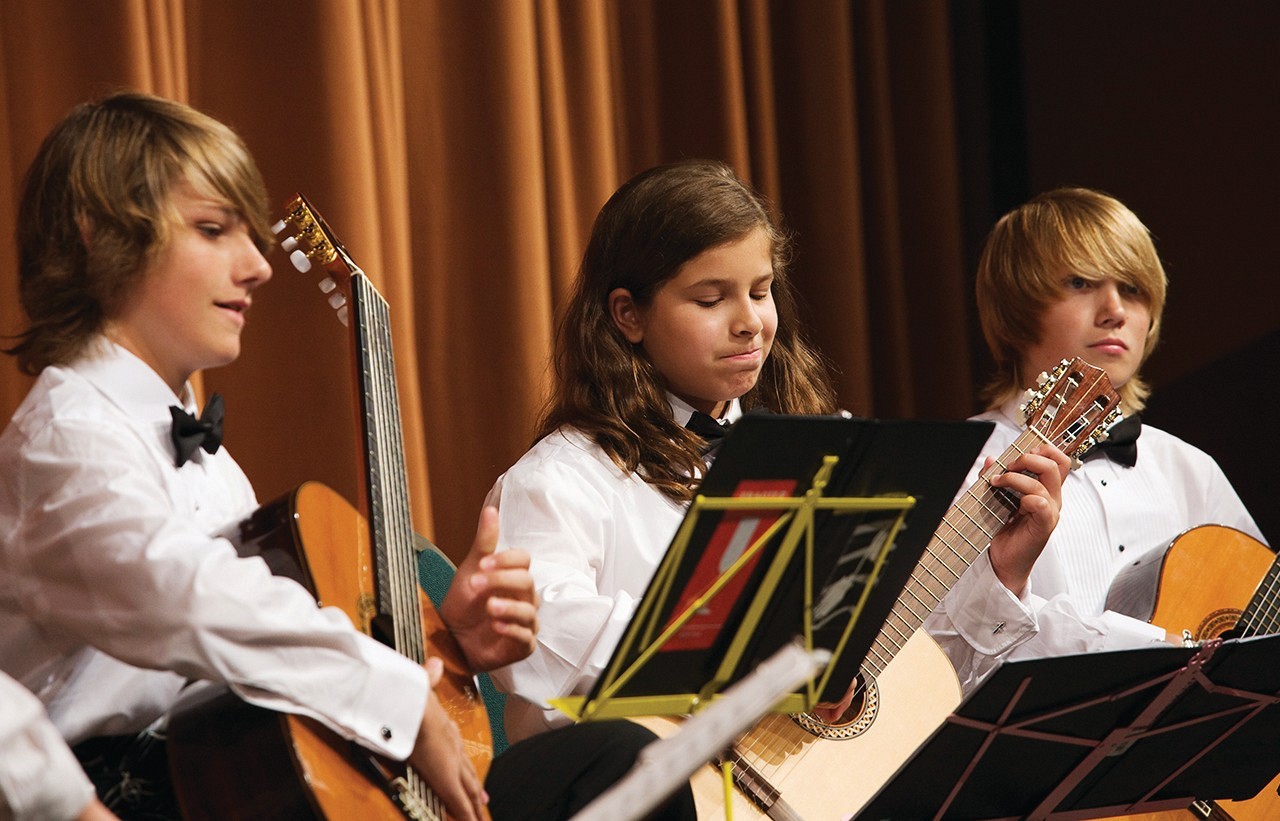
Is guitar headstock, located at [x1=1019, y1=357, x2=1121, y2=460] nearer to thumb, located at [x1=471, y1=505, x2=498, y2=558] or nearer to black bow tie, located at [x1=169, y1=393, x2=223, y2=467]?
thumb, located at [x1=471, y1=505, x2=498, y2=558]

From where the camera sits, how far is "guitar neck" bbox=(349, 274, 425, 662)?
1870 millimetres

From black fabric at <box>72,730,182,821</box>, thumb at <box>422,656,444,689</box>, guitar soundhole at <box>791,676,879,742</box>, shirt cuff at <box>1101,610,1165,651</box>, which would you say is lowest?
shirt cuff at <box>1101,610,1165,651</box>

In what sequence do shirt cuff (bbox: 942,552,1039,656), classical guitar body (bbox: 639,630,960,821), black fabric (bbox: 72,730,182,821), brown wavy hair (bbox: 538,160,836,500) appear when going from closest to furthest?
black fabric (bbox: 72,730,182,821)
classical guitar body (bbox: 639,630,960,821)
brown wavy hair (bbox: 538,160,836,500)
shirt cuff (bbox: 942,552,1039,656)

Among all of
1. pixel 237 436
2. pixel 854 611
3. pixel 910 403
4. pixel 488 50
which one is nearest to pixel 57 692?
pixel 854 611

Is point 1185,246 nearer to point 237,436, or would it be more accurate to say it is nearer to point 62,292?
point 237,436

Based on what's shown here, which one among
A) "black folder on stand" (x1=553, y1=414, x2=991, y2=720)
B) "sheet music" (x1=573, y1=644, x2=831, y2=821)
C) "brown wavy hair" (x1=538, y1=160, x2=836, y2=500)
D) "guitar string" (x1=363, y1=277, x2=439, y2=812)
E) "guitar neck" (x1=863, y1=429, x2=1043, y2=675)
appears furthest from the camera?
"brown wavy hair" (x1=538, y1=160, x2=836, y2=500)

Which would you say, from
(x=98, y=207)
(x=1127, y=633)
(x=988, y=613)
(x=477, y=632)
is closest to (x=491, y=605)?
(x=477, y=632)

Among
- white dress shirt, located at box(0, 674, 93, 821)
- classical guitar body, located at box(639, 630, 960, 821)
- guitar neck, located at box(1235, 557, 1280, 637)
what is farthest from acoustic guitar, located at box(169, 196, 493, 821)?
guitar neck, located at box(1235, 557, 1280, 637)

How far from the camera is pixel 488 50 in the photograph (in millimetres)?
3434

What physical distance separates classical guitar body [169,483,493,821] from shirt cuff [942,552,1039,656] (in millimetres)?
1423

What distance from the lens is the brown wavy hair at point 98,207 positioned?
192 centimetres

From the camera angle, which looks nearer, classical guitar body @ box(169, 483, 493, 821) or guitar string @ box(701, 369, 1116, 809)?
classical guitar body @ box(169, 483, 493, 821)

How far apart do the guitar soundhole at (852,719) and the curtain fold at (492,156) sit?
110 cm

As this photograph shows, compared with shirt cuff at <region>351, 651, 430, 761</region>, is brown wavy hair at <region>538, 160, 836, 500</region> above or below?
above
